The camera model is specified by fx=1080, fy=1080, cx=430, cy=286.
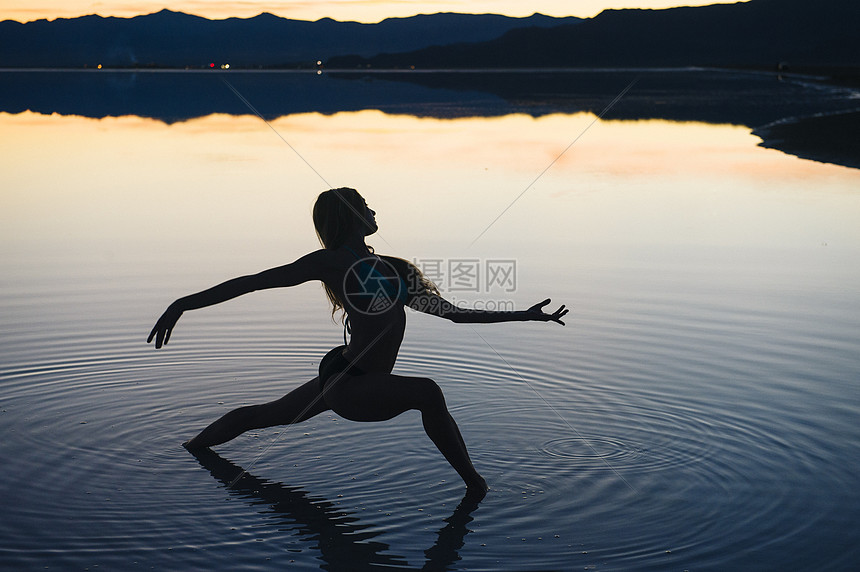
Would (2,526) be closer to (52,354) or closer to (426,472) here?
(426,472)

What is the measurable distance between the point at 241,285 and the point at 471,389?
2.94 m

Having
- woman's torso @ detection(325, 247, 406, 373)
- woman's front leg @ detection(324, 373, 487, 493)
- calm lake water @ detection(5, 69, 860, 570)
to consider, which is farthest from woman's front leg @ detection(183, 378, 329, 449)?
woman's torso @ detection(325, 247, 406, 373)

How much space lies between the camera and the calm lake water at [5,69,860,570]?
18.4 feet

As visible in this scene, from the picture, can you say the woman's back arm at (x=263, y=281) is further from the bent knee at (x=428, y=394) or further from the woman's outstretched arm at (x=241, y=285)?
the bent knee at (x=428, y=394)

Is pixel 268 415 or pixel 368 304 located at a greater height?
pixel 368 304

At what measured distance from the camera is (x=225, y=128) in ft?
127

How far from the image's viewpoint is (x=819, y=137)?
30891 mm

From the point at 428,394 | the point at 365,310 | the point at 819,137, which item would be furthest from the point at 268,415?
the point at 819,137

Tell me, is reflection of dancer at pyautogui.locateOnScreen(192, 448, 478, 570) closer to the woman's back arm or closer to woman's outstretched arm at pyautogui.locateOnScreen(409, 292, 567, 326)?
woman's outstretched arm at pyautogui.locateOnScreen(409, 292, 567, 326)

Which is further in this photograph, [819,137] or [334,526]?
[819,137]

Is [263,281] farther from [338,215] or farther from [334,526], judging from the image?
[334,526]

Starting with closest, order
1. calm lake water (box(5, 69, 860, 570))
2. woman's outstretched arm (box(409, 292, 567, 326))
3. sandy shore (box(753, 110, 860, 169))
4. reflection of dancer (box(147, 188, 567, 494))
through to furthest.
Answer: calm lake water (box(5, 69, 860, 570))
reflection of dancer (box(147, 188, 567, 494))
woman's outstretched arm (box(409, 292, 567, 326))
sandy shore (box(753, 110, 860, 169))

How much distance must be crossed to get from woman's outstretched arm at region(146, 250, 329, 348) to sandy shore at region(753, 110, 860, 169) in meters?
21.2

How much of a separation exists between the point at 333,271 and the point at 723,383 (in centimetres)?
374
